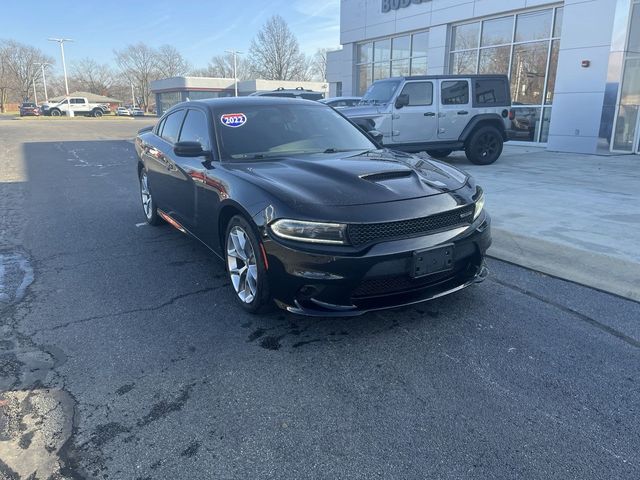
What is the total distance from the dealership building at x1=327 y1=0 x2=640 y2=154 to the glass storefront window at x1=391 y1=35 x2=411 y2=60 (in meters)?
0.04

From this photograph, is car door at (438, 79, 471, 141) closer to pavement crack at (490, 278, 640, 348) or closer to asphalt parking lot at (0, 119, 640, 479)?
asphalt parking lot at (0, 119, 640, 479)

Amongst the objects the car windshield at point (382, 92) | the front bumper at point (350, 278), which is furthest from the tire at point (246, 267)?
the car windshield at point (382, 92)

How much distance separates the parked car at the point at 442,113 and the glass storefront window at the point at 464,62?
23.9 ft

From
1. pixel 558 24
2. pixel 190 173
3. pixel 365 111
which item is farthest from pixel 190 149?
pixel 558 24

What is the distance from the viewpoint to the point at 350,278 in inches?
117

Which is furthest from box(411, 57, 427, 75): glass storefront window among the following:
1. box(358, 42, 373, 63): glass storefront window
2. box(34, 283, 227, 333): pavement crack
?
box(34, 283, 227, 333): pavement crack

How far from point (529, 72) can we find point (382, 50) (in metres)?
8.38

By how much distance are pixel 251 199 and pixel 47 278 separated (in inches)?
94.1

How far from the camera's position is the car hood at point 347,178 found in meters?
3.19

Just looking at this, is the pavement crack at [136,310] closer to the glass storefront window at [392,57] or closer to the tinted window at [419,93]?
the tinted window at [419,93]

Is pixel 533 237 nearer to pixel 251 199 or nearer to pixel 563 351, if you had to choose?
pixel 563 351

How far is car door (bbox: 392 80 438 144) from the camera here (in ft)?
36.2

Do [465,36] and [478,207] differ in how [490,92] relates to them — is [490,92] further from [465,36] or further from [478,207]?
[478,207]

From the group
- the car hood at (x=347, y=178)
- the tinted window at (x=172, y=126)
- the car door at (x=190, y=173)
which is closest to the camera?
the car hood at (x=347, y=178)
